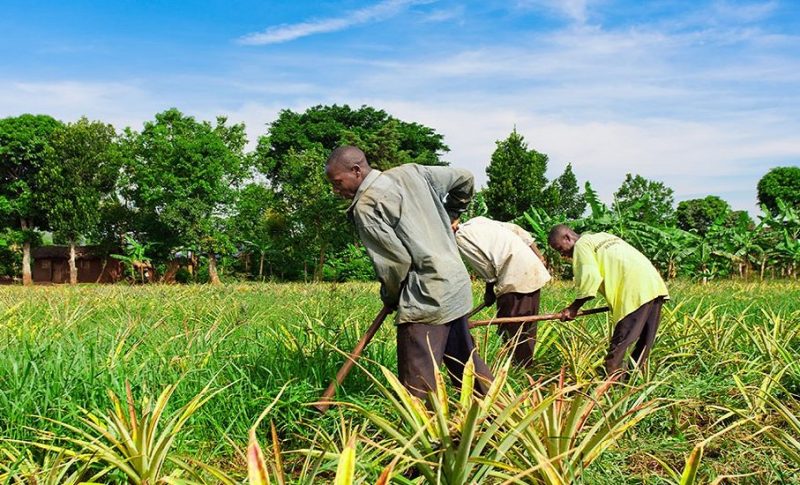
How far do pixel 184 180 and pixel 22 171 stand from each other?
33.6ft

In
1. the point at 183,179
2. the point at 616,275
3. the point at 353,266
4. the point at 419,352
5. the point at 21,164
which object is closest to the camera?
the point at 419,352

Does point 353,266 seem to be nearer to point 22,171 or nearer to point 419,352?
point 22,171

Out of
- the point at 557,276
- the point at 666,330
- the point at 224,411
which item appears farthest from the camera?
the point at 557,276

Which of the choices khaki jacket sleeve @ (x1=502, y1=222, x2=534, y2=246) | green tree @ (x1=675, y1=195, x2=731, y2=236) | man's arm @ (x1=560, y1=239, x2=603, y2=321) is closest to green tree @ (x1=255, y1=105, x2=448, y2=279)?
green tree @ (x1=675, y1=195, x2=731, y2=236)

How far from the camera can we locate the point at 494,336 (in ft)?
18.7

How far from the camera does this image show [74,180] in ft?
105

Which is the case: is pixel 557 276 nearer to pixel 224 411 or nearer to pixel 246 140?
pixel 224 411

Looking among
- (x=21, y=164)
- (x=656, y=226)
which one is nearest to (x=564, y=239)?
(x=656, y=226)

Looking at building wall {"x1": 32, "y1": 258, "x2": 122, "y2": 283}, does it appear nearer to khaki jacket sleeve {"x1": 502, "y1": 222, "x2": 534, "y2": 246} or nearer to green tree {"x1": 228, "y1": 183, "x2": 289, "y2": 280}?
green tree {"x1": 228, "y1": 183, "x2": 289, "y2": 280}

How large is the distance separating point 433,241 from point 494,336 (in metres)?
2.53

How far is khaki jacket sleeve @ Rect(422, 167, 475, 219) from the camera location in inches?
141

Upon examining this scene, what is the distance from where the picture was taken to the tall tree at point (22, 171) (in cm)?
3328

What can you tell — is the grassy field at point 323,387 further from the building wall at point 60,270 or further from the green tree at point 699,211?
the building wall at point 60,270

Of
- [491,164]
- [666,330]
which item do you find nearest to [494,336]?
[666,330]
